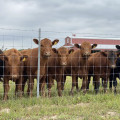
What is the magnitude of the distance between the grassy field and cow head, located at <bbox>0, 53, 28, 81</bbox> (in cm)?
100

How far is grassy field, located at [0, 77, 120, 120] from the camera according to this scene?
568cm

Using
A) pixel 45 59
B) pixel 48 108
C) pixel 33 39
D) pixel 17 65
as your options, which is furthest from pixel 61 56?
pixel 48 108

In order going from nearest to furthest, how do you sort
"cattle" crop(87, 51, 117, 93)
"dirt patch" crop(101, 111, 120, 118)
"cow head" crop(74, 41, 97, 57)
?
"dirt patch" crop(101, 111, 120, 118) → "cow head" crop(74, 41, 97, 57) → "cattle" crop(87, 51, 117, 93)

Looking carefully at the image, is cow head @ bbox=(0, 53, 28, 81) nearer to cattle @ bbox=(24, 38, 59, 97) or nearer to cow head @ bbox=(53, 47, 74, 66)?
cattle @ bbox=(24, 38, 59, 97)

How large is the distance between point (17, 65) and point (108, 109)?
12.0 feet

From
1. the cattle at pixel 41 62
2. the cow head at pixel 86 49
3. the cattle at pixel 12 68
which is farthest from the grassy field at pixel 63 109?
the cow head at pixel 86 49

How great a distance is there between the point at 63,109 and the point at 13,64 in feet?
8.67

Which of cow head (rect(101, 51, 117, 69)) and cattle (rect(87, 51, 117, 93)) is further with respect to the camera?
cattle (rect(87, 51, 117, 93))

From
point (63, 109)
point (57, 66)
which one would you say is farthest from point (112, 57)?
point (63, 109)

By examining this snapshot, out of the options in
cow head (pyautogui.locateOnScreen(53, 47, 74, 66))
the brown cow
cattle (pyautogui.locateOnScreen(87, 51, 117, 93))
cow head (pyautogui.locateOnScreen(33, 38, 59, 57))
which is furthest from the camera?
cattle (pyautogui.locateOnScreen(87, 51, 117, 93))

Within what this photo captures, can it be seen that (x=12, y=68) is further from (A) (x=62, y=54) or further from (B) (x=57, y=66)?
(A) (x=62, y=54)

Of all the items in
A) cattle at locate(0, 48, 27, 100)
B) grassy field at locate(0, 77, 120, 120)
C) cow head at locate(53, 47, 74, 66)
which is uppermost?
cow head at locate(53, 47, 74, 66)

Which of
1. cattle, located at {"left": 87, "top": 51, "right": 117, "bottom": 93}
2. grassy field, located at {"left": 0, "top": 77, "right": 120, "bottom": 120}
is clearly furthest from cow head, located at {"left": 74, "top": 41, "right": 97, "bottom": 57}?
grassy field, located at {"left": 0, "top": 77, "right": 120, "bottom": 120}

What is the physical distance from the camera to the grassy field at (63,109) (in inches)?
223
